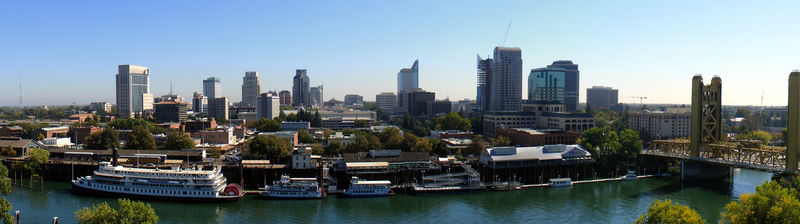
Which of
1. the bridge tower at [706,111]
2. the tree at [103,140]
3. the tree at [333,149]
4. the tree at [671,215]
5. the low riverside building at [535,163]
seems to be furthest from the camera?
the tree at [103,140]

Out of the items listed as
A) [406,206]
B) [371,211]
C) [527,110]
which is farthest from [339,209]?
[527,110]

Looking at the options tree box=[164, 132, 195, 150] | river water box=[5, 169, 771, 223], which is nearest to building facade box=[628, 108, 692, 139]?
river water box=[5, 169, 771, 223]

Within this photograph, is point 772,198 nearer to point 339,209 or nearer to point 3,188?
point 339,209

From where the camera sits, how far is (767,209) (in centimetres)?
2448

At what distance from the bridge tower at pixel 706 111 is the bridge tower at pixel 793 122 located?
9167 millimetres

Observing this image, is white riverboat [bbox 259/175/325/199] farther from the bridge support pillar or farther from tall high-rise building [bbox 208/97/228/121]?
tall high-rise building [bbox 208/97/228/121]

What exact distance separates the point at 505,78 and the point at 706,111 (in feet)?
301

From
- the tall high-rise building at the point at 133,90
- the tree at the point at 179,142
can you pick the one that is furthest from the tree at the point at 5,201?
the tall high-rise building at the point at 133,90

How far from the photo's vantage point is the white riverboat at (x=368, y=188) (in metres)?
40.7

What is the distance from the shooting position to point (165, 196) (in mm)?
38656

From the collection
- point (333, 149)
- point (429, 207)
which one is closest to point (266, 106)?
point (333, 149)

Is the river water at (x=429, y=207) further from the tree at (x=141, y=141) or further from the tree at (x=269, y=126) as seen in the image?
the tree at (x=269, y=126)

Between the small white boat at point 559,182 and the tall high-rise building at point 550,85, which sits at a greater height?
the tall high-rise building at point 550,85

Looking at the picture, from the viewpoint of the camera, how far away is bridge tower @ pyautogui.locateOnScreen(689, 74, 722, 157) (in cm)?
5159
